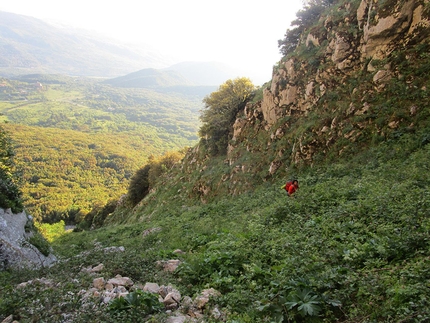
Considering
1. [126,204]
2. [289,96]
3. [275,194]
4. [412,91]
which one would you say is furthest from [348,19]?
[126,204]

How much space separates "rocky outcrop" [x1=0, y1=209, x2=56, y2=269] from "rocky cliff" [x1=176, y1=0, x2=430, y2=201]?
11.6 m

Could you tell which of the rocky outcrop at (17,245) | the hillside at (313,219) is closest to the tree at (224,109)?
the hillside at (313,219)

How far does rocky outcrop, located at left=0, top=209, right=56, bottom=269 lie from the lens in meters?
7.30

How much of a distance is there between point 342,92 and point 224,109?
13.2 m

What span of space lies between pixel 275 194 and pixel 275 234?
584cm

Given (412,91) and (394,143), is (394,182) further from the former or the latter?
(412,91)

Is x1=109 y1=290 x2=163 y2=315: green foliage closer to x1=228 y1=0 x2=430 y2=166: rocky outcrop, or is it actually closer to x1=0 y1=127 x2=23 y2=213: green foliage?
x1=0 y1=127 x2=23 y2=213: green foliage

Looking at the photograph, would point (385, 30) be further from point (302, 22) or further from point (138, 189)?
point (138, 189)

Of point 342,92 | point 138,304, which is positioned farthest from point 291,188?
point 138,304

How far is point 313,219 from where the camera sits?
7324 mm

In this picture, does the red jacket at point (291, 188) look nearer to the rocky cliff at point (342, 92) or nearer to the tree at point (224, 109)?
the rocky cliff at point (342, 92)

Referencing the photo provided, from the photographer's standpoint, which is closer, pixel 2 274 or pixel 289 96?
pixel 2 274

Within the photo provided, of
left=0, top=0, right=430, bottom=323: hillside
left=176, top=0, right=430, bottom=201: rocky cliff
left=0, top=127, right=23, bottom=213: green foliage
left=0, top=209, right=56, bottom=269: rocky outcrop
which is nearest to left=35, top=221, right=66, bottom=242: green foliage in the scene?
left=0, top=127, right=23, bottom=213: green foliage

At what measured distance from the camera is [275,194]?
12609 millimetres
